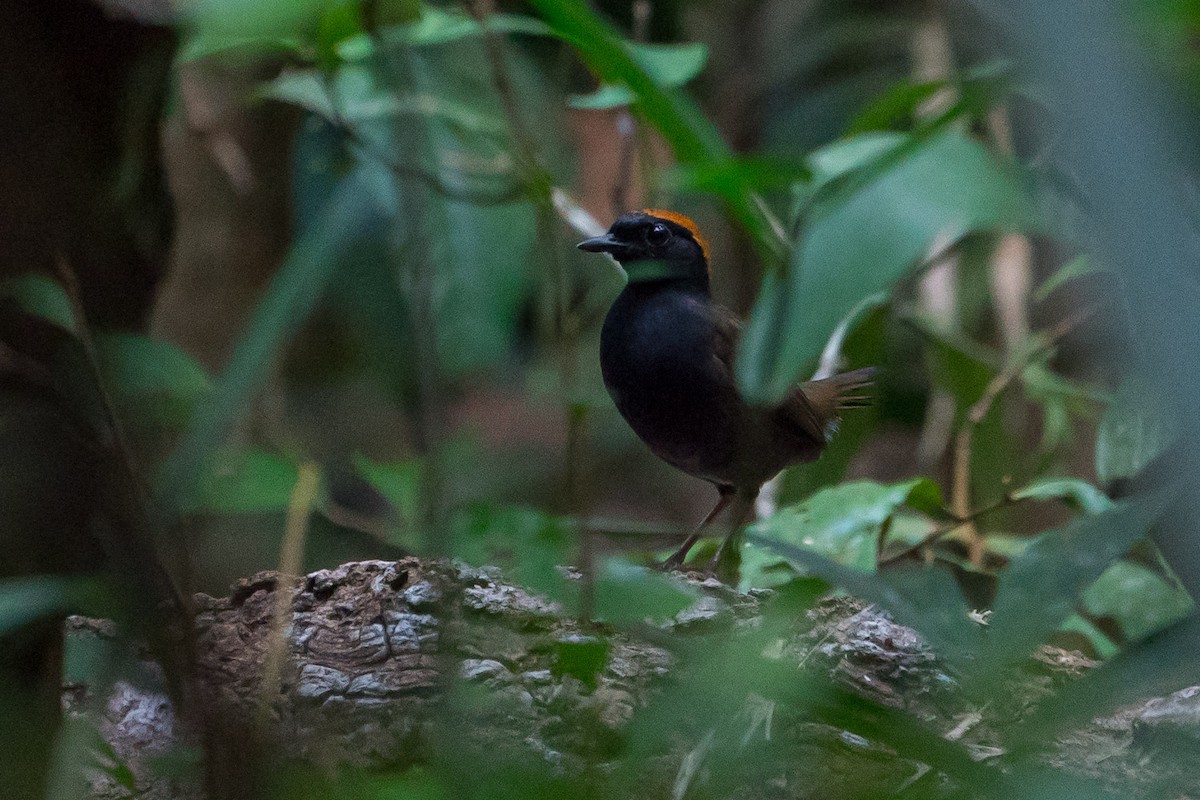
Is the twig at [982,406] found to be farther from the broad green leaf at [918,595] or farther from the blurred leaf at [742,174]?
the blurred leaf at [742,174]

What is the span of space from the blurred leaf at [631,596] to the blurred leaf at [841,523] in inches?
71.3

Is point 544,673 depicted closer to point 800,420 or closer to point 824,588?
point 824,588

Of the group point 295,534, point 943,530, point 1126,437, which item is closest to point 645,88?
point 295,534

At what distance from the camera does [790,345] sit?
0.88m

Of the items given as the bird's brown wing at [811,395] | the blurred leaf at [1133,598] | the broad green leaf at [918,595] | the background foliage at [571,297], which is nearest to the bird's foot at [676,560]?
the background foliage at [571,297]

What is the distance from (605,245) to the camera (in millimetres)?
3037

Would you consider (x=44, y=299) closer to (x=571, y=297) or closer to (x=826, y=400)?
(x=571, y=297)

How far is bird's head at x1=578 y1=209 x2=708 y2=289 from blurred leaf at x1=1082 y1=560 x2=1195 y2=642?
1.35 meters

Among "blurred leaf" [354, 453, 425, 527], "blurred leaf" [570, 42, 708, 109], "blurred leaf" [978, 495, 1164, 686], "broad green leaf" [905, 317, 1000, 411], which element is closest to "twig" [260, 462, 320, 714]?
"blurred leaf" [354, 453, 425, 527]

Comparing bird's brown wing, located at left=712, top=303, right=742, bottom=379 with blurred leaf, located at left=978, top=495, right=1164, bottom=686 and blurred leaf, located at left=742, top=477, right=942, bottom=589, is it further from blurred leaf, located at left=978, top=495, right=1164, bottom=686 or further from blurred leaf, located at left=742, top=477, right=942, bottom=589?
blurred leaf, located at left=978, top=495, right=1164, bottom=686

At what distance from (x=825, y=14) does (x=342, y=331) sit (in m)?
3.27

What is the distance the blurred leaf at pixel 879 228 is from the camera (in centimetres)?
88

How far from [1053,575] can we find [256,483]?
1957 millimetres

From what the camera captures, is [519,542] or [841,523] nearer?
→ [519,542]
